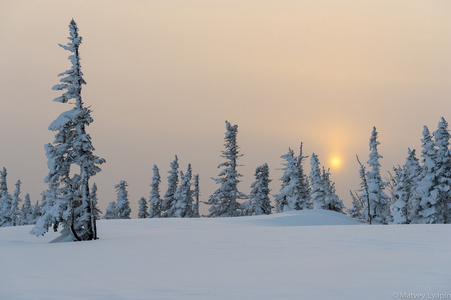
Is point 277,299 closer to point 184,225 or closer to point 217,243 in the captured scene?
point 217,243

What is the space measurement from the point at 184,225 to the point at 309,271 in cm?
2378

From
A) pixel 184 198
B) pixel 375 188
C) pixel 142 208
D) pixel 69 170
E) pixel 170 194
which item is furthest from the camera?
pixel 142 208

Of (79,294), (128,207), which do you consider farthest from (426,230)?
(128,207)

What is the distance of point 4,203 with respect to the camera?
84875 millimetres

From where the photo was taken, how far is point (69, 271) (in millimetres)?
12867

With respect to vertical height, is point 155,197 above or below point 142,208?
above

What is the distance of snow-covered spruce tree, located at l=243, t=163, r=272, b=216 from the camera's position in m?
70.6

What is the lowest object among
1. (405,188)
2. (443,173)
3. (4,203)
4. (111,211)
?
(111,211)

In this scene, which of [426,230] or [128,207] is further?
[128,207]

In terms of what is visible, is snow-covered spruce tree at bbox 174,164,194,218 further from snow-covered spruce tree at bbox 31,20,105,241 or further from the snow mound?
snow-covered spruce tree at bbox 31,20,105,241

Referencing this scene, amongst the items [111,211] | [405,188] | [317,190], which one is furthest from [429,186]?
[111,211]

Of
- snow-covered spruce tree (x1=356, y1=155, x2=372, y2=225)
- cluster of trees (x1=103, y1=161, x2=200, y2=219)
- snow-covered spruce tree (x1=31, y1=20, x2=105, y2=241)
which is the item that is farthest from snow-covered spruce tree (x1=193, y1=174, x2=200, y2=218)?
snow-covered spruce tree (x1=31, y1=20, x2=105, y2=241)

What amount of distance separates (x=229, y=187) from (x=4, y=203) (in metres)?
45.1

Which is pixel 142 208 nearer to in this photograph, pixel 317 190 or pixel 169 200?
pixel 169 200
